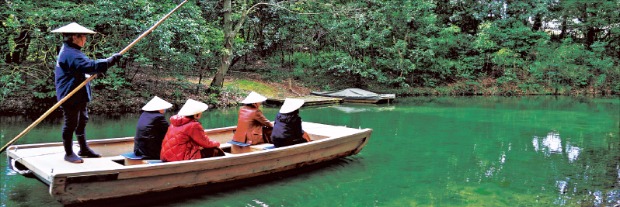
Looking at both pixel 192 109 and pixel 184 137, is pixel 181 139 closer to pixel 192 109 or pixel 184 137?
pixel 184 137

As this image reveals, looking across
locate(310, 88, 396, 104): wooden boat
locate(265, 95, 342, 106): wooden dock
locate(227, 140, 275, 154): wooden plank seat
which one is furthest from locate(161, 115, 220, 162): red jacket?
locate(310, 88, 396, 104): wooden boat

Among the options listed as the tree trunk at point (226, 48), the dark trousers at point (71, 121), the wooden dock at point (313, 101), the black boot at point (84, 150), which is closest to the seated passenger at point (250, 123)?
the black boot at point (84, 150)

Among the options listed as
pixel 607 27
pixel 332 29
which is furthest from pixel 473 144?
pixel 607 27

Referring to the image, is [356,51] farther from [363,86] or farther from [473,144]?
[473,144]

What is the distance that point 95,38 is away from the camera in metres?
14.4

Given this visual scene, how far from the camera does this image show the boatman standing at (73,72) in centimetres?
542

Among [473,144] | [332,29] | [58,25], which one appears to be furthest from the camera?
[332,29]

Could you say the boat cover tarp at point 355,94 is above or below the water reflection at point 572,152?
above

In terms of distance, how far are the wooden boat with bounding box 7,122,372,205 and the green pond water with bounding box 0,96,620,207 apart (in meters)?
0.23

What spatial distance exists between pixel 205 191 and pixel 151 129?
3.47 ft

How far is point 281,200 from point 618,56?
1187 inches

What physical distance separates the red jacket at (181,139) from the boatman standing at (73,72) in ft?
3.26

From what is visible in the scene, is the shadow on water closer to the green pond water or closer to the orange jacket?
the green pond water

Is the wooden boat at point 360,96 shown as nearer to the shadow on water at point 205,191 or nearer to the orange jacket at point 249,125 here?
the shadow on water at point 205,191
